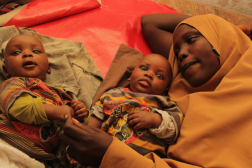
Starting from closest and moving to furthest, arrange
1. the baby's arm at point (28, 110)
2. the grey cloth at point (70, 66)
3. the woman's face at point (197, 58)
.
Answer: the baby's arm at point (28, 110) < the woman's face at point (197, 58) < the grey cloth at point (70, 66)

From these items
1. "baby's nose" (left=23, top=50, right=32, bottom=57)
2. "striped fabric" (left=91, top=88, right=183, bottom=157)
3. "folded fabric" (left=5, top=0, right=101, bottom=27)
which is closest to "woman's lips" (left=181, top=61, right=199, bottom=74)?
"striped fabric" (left=91, top=88, right=183, bottom=157)

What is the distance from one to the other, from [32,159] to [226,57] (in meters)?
1.15

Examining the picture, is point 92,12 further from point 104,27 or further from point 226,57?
point 226,57

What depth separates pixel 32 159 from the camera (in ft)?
3.10

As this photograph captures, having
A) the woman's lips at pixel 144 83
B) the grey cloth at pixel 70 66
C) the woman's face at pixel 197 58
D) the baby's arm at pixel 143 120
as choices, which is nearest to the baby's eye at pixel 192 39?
the woman's face at pixel 197 58

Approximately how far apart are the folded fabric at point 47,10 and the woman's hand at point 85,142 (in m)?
1.23

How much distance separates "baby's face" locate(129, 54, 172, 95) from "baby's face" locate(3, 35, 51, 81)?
1.92ft

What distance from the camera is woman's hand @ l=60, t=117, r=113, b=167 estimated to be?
87cm

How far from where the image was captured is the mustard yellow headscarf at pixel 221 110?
36.4 inches

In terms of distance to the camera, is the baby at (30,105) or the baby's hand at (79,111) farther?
the baby's hand at (79,111)

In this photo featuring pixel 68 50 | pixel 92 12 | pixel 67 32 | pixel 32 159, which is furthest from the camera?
pixel 92 12

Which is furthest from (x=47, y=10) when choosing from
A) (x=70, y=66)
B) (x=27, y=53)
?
(x=27, y=53)

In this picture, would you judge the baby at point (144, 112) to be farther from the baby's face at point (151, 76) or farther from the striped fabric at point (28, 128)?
the striped fabric at point (28, 128)

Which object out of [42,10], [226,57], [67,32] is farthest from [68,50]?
[226,57]
